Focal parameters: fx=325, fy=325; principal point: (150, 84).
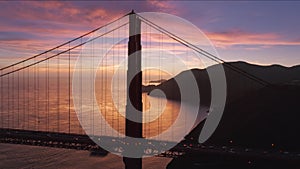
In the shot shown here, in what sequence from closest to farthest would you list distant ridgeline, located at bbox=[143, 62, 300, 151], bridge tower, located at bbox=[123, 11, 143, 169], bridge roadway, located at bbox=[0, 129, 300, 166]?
bridge tower, located at bbox=[123, 11, 143, 169] < bridge roadway, located at bbox=[0, 129, 300, 166] < distant ridgeline, located at bbox=[143, 62, 300, 151]

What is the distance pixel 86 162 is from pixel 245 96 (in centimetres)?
3559

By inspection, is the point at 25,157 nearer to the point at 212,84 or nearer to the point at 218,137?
the point at 218,137

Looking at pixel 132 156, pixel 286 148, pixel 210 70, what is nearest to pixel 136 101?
pixel 132 156

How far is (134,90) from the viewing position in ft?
61.6

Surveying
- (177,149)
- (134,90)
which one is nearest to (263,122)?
(177,149)

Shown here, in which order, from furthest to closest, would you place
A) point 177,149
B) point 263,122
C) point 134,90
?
point 263,122 → point 177,149 → point 134,90

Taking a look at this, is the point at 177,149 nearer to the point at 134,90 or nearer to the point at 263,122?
the point at 134,90

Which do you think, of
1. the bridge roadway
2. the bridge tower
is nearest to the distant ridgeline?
the bridge roadway

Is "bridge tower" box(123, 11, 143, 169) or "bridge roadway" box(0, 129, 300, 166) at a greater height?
"bridge tower" box(123, 11, 143, 169)

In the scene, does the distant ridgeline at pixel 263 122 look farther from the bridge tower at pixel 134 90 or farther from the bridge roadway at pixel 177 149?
the bridge tower at pixel 134 90

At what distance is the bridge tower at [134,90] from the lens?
18.4m

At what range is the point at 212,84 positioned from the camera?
133500 mm

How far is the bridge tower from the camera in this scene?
18406 millimetres

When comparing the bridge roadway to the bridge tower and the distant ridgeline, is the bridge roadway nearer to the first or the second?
the bridge tower
